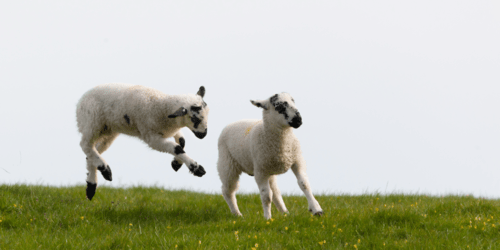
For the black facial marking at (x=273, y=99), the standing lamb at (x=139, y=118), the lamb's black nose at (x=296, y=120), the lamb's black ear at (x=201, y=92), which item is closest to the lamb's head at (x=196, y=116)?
the standing lamb at (x=139, y=118)

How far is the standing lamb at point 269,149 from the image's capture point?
623 centimetres

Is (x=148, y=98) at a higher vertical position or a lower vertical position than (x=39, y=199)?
higher

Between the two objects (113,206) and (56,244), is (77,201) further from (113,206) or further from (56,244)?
(56,244)

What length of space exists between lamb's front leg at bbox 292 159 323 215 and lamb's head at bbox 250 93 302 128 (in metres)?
0.82

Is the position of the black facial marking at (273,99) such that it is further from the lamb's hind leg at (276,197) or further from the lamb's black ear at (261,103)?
the lamb's hind leg at (276,197)

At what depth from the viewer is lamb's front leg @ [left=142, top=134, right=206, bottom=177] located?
607 cm

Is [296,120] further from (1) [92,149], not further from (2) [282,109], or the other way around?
(1) [92,149]

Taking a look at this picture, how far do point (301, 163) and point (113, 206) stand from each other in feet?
12.2

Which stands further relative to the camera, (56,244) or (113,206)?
(113,206)

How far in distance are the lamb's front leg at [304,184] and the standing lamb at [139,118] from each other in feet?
5.13

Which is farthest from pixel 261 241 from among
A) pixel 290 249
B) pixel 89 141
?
pixel 89 141

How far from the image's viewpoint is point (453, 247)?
539cm

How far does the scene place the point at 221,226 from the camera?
20.2ft

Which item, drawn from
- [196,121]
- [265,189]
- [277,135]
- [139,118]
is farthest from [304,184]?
[139,118]
